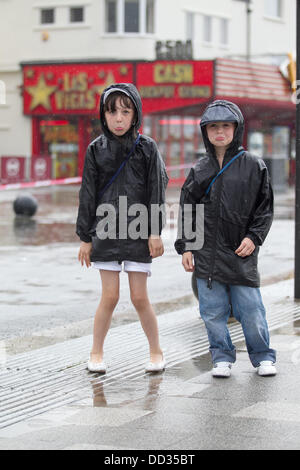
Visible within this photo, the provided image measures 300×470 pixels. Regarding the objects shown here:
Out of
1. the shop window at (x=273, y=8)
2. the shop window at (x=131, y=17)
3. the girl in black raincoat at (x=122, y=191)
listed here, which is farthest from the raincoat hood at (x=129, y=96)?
the shop window at (x=273, y=8)

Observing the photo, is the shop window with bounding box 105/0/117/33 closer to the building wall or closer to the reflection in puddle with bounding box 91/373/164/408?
the building wall

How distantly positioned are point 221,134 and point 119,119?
63 cm

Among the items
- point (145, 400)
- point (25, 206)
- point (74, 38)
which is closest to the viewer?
point (145, 400)

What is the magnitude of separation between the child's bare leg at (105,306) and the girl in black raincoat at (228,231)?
0.46 meters

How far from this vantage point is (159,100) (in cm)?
3284

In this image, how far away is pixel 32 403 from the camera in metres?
5.40

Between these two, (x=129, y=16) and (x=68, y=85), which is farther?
(x=129, y=16)

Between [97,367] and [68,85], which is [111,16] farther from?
[97,367]

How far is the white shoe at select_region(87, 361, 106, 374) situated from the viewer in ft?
20.2

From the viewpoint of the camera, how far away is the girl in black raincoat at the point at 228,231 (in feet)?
19.5

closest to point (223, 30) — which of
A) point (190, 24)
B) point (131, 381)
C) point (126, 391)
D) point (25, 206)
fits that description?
point (190, 24)

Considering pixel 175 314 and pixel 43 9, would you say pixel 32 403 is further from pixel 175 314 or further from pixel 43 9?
pixel 43 9

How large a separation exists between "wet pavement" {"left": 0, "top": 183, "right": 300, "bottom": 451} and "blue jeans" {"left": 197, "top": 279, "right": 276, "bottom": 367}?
140mm
